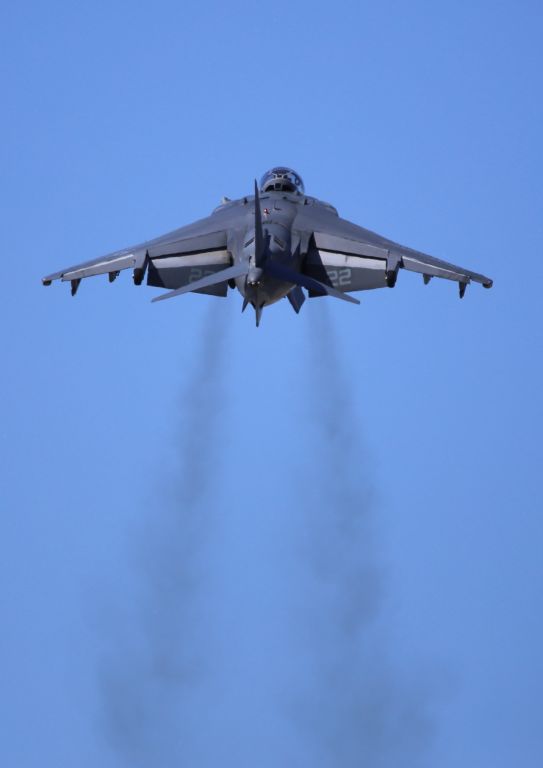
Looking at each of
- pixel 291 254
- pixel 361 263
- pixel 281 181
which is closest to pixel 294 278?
pixel 291 254

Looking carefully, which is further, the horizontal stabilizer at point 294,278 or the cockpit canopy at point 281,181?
the cockpit canopy at point 281,181

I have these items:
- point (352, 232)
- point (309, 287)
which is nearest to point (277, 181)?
point (352, 232)

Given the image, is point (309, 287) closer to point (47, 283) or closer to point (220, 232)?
point (220, 232)

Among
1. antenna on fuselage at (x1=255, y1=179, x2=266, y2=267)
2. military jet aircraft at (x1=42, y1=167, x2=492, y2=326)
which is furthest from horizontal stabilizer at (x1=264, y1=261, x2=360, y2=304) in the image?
military jet aircraft at (x1=42, y1=167, x2=492, y2=326)

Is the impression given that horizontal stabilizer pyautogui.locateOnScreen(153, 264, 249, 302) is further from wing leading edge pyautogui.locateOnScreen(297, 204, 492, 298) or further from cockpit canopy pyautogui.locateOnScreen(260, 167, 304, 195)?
cockpit canopy pyautogui.locateOnScreen(260, 167, 304, 195)

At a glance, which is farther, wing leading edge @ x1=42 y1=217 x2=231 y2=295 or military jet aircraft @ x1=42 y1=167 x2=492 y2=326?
wing leading edge @ x1=42 y1=217 x2=231 y2=295

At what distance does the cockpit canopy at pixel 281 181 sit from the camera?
176 feet

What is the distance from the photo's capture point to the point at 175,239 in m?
51.1

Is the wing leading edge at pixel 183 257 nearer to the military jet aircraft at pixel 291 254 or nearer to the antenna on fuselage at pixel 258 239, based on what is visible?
the military jet aircraft at pixel 291 254

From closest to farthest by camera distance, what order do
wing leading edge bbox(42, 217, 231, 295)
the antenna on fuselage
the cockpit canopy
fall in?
Result: the antenna on fuselage, wing leading edge bbox(42, 217, 231, 295), the cockpit canopy

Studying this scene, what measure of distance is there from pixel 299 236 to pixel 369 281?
1.99 metres

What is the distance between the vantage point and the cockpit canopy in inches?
2106

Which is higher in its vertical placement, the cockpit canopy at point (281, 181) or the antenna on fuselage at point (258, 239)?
the cockpit canopy at point (281, 181)

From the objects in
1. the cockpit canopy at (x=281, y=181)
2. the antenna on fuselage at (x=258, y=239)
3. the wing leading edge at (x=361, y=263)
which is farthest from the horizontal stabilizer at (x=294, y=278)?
the cockpit canopy at (x=281, y=181)
